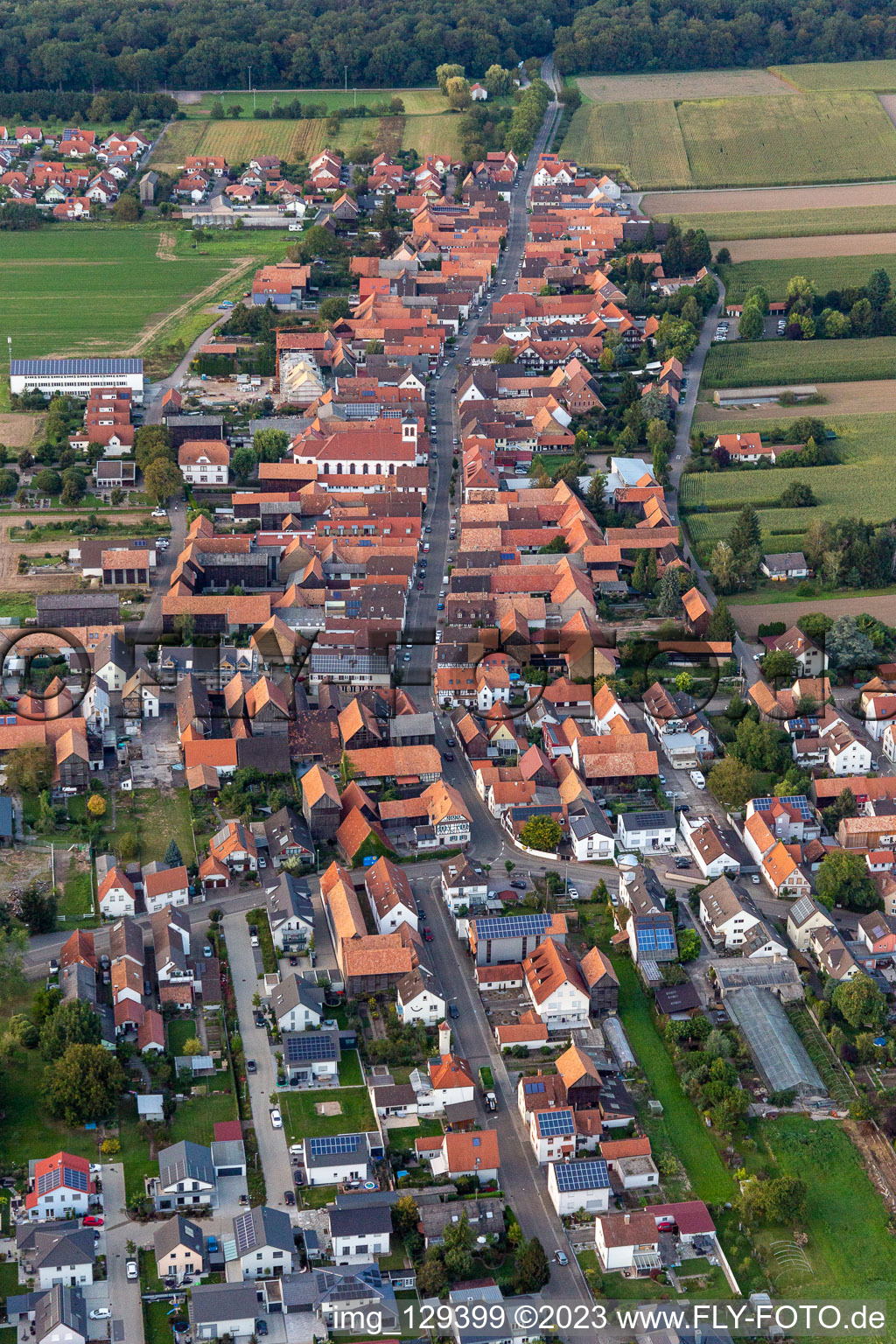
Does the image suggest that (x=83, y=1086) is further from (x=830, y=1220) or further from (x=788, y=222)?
(x=788, y=222)

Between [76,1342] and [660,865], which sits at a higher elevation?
[76,1342]

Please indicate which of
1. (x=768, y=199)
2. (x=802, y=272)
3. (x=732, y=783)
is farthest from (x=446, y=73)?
(x=732, y=783)

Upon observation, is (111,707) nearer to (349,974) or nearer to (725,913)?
(349,974)

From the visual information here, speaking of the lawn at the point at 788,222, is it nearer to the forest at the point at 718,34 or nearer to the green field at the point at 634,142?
the green field at the point at 634,142

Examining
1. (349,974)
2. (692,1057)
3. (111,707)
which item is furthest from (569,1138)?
(111,707)

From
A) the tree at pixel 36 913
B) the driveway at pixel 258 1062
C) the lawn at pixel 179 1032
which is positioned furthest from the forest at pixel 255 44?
the lawn at pixel 179 1032

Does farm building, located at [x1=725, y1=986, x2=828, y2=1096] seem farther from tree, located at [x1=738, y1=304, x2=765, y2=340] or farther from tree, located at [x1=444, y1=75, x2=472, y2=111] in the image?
tree, located at [x1=444, y1=75, x2=472, y2=111]

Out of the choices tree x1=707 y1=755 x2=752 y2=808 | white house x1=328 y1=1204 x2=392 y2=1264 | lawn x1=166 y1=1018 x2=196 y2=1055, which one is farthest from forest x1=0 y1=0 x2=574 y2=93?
white house x1=328 y1=1204 x2=392 y2=1264
